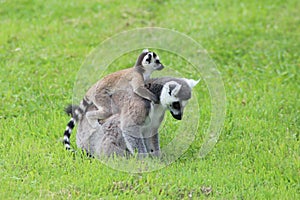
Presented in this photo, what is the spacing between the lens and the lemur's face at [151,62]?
632cm

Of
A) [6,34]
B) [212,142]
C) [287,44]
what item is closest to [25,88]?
[6,34]

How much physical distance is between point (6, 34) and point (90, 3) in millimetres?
2448

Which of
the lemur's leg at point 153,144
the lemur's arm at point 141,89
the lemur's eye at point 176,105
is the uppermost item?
the lemur's arm at point 141,89

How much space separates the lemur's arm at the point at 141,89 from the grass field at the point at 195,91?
0.77 metres

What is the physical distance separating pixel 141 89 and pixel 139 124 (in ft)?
1.22

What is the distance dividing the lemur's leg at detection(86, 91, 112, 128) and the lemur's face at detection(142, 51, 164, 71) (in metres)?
0.58

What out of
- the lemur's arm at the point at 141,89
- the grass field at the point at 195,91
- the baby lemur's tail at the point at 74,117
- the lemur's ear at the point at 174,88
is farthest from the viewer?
the baby lemur's tail at the point at 74,117

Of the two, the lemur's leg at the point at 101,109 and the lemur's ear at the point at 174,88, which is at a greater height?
the lemur's ear at the point at 174,88

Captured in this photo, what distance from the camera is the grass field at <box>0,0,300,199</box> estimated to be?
559 centimetres

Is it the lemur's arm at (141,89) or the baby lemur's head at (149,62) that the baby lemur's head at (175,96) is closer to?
the lemur's arm at (141,89)

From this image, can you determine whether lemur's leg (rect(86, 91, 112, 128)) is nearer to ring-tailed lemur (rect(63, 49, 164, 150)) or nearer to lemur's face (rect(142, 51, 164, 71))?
ring-tailed lemur (rect(63, 49, 164, 150))

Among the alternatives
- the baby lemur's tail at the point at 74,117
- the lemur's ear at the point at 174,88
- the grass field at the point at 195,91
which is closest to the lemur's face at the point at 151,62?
the lemur's ear at the point at 174,88

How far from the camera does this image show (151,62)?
6.38 metres

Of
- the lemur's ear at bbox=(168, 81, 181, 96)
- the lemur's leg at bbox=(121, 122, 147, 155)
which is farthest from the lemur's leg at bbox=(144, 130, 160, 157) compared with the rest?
the lemur's ear at bbox=(168, 81, 181, 96)
